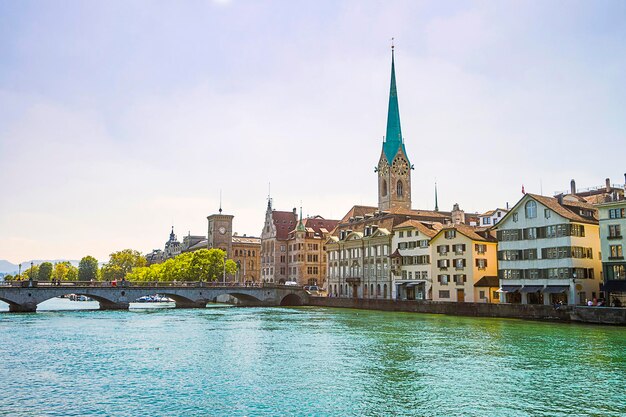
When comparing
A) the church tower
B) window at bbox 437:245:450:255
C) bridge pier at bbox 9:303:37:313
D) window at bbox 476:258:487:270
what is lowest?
bridge pier at bbox 9:303:37:313

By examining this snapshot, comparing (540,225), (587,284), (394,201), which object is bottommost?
(587,284)

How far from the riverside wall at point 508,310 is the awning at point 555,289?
16.5 feet

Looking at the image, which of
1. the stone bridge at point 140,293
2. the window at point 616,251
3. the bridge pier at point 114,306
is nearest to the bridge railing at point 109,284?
the stone bridge at point 140,293

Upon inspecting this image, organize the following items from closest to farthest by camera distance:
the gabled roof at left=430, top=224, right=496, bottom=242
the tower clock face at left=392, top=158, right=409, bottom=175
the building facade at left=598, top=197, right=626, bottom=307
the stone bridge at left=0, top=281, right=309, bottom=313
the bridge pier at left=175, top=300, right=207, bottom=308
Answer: the building facade at left=598, top=197, right=626, bottom=307, the stone bridge at left=0, top=281, right=309, bottom=313, the gabled roof at left=430, top=224, right=496, bottom=242, the bridge pier at left=175, top=300, right=207, bottom=308, the tower clock face at left=392, top=158, right=409, bottom=175

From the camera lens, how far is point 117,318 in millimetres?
77750

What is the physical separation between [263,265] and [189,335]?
10541 centimetres

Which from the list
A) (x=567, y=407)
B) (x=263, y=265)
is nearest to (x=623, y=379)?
(x=567, y=407)

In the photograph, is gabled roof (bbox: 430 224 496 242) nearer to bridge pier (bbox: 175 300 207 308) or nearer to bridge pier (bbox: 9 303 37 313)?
bridge pier (bbox: 175 300 207 308)

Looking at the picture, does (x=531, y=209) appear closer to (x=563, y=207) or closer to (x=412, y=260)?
(x=563, y=207)

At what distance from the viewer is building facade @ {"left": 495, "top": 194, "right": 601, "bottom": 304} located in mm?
71562

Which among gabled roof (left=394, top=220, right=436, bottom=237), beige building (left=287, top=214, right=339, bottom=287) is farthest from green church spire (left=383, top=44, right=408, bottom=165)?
gabled roof (left=394, top=220, right=436, bottom=237)

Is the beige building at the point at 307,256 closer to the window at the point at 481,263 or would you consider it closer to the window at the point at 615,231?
the window at the point at 481,263

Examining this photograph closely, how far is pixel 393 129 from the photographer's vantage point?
14288cm

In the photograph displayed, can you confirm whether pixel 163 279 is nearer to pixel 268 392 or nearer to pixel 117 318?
pixel 117 318
